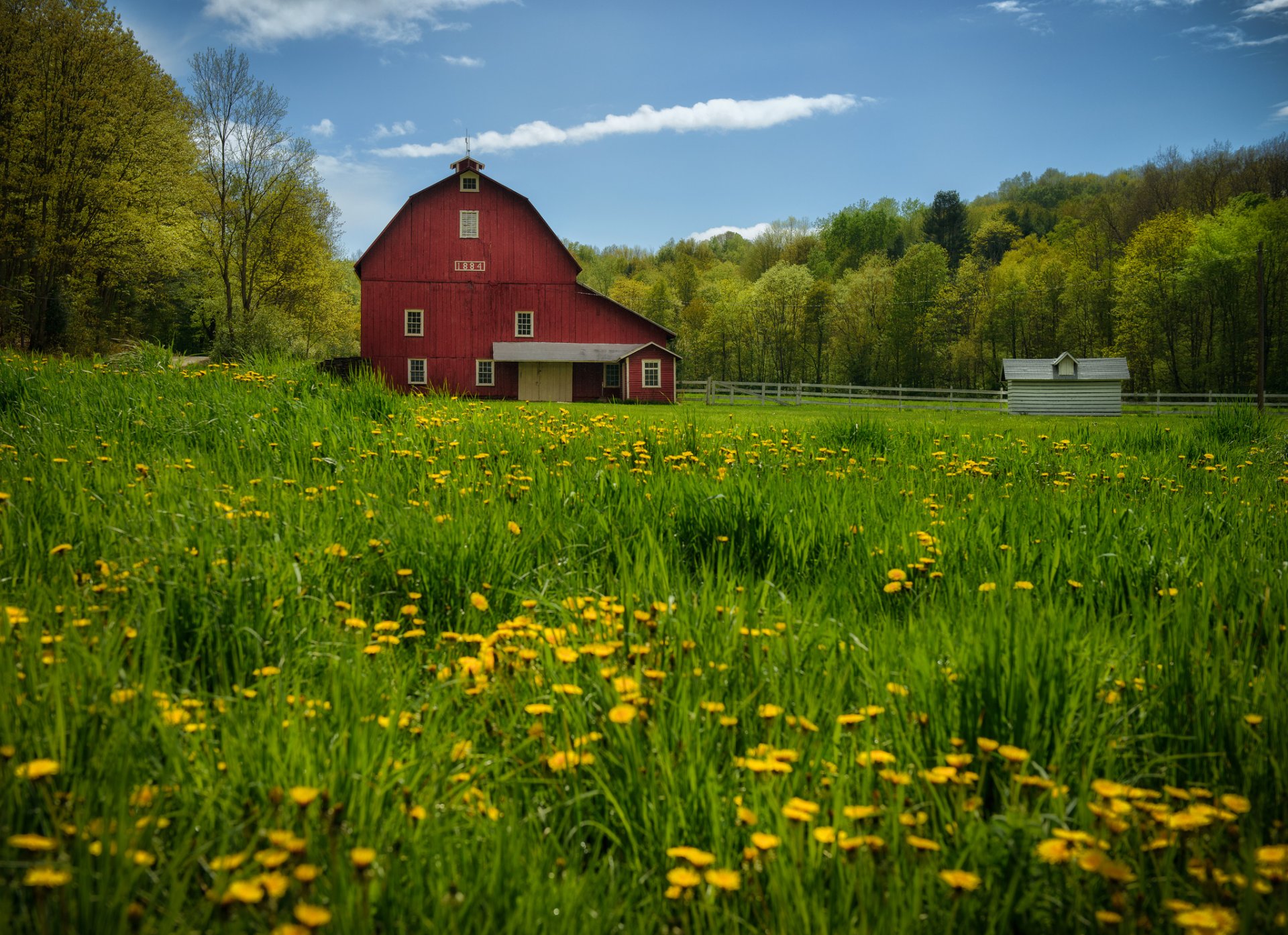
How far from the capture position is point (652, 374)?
37.6 m

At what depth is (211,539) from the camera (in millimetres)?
3213

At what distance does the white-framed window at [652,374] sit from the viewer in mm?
37344

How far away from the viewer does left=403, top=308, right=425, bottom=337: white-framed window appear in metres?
35.5

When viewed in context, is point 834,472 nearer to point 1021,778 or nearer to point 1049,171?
point 1021,778

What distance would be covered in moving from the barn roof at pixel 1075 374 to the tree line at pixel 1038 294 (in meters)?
19.1

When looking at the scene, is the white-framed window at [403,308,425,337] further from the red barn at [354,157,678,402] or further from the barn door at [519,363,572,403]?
the barn door at [519,363,572,403]

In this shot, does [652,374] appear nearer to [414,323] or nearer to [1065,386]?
Answer: [414,323]

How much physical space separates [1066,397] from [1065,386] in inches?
22.4

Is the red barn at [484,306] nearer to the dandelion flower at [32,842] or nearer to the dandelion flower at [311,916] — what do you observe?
the dandelion flower at [32,842]

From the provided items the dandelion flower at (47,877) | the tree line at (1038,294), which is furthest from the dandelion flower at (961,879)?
the tree line at (1038,294)

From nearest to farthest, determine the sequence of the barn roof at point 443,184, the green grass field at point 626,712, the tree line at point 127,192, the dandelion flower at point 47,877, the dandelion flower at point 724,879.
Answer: the dandelion flower at point 47,877 → the dandelion flower at point 724,879 → the green grass field at point 626,712 → the tree line at point 127,192 → the barn roof at point 443,184

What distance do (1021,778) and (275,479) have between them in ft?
14.5

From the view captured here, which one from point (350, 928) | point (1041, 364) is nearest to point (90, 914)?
point (350, 928)

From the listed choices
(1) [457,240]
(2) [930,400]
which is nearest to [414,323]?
(1) [457,240]
